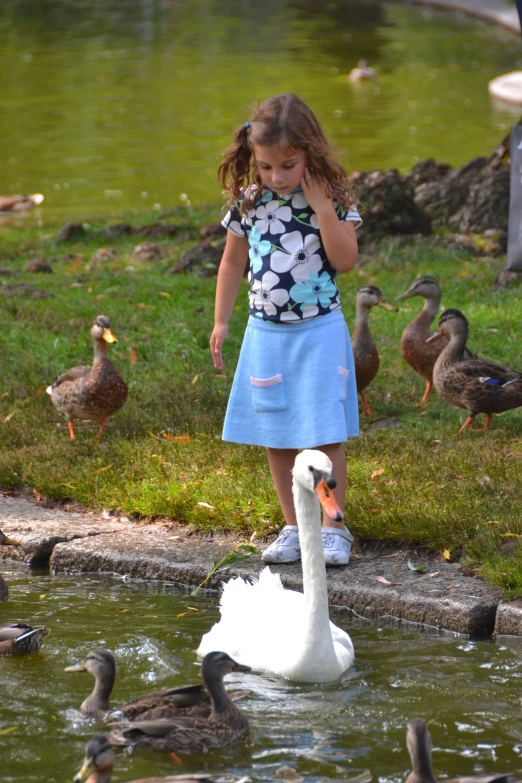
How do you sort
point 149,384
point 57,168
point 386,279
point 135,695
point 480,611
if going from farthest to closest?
1. point 57,168
2. point 386,279
3. point 149,384
4. point 480,611
5. point 135,695

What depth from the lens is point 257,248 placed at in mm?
5082

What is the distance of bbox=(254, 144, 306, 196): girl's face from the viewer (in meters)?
4.73

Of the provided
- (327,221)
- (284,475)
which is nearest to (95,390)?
(284,475)

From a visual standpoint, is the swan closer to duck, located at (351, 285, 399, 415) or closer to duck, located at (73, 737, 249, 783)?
duck, located at (73, 737, 249, 783)

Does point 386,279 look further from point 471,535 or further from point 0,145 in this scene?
point 0,145

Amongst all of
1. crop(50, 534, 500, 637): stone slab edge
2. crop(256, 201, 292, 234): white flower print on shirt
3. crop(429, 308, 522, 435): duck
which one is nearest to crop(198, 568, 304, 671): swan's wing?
crop(50, 534, 500, 637): stone slab edge

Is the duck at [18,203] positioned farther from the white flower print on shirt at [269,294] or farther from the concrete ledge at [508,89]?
the concrete ledge at [508,89]

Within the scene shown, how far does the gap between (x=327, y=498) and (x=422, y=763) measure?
1118mm

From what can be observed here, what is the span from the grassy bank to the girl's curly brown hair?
147 centimetres

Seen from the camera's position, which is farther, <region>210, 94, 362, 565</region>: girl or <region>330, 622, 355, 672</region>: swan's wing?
<region>210, 94, 362, 565</region>: girl

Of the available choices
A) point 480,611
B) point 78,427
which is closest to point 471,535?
point 480,611

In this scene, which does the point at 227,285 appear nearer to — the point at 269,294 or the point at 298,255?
the point at 269,294

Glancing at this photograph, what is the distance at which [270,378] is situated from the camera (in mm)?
5035

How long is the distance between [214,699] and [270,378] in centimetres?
162
